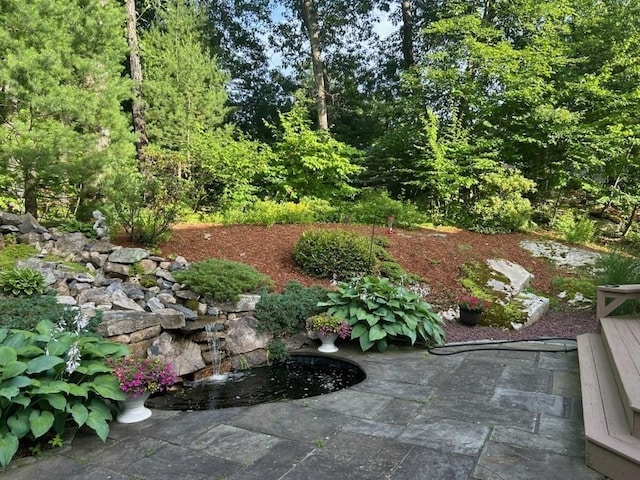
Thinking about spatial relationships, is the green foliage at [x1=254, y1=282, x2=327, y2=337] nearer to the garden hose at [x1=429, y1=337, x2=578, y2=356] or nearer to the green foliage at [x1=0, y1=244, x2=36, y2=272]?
the garden hose at [x1=429, y1=337, x2=578, y2=356]

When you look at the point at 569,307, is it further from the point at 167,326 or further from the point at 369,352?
the point at 167,326

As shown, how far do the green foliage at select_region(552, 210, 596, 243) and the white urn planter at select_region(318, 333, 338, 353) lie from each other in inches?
250

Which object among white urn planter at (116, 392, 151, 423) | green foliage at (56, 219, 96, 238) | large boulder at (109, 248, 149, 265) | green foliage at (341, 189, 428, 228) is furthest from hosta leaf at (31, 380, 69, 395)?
green foliage at (341, 189, 428, 228)

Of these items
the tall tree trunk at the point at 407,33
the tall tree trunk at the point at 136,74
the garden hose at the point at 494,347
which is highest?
the tall tree trunk at the point at 407,33

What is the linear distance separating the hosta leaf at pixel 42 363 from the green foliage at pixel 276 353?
2.04 m

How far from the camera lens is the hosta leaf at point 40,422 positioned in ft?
7.34

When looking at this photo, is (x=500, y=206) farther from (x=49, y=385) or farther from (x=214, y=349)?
(x=49, y=385)

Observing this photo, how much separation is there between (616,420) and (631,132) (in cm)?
863

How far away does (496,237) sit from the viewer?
26.9 feet

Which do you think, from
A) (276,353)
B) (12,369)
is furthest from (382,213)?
(12,369)

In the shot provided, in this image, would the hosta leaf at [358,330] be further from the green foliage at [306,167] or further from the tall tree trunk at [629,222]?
the tall tree trunk at [629,222]

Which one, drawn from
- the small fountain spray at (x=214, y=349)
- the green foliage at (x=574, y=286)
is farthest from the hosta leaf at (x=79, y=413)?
the green foliage at (x=574, y=286)

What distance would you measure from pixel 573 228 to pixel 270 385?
789cm

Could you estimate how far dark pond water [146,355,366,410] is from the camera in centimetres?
331
